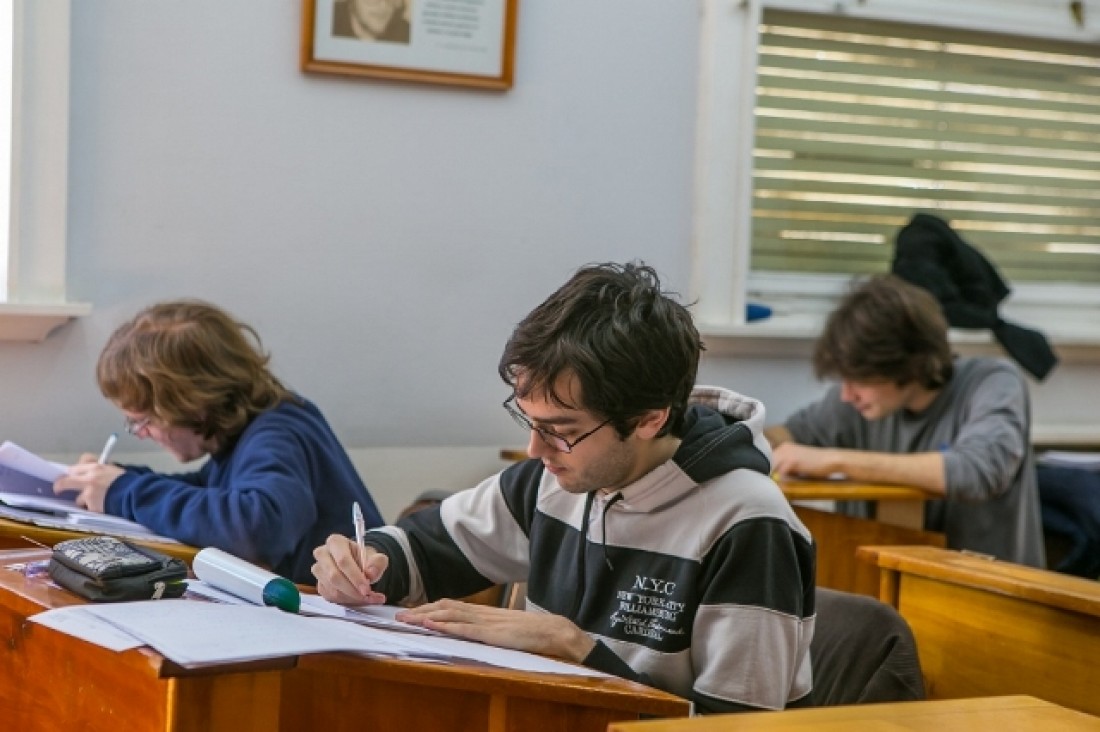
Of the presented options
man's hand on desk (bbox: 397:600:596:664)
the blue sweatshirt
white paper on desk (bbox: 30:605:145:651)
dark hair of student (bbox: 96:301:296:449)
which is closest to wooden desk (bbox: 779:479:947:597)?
the blue sweatshirt

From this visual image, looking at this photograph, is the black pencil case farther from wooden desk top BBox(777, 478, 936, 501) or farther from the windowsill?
wooden desk top BBox(777, 478, 936, 501)

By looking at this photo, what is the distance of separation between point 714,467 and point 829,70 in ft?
8.47

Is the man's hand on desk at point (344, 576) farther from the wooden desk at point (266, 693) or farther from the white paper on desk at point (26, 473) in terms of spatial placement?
the white paper on desk at point (26, 473)

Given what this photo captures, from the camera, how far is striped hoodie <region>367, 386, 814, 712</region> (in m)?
1.75

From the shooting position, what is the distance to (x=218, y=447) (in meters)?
2.81

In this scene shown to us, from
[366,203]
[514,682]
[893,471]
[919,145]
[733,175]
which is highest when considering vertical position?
[919,145]

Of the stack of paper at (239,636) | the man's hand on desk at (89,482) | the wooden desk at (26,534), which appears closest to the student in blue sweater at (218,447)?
the man's hand on desk at (89,482)

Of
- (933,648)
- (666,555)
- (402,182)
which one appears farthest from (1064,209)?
(666,555)

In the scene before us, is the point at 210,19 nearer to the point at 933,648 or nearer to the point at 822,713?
the point at 933,648

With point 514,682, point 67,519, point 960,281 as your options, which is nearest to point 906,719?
point 514,682

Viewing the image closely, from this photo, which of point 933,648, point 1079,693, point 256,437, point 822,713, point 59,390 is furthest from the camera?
point 59,390

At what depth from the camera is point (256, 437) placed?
8.91 ft

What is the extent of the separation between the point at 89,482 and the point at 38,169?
→ 31.4 inches

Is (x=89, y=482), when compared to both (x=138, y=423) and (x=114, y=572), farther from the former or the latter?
(x=114, y=572)
